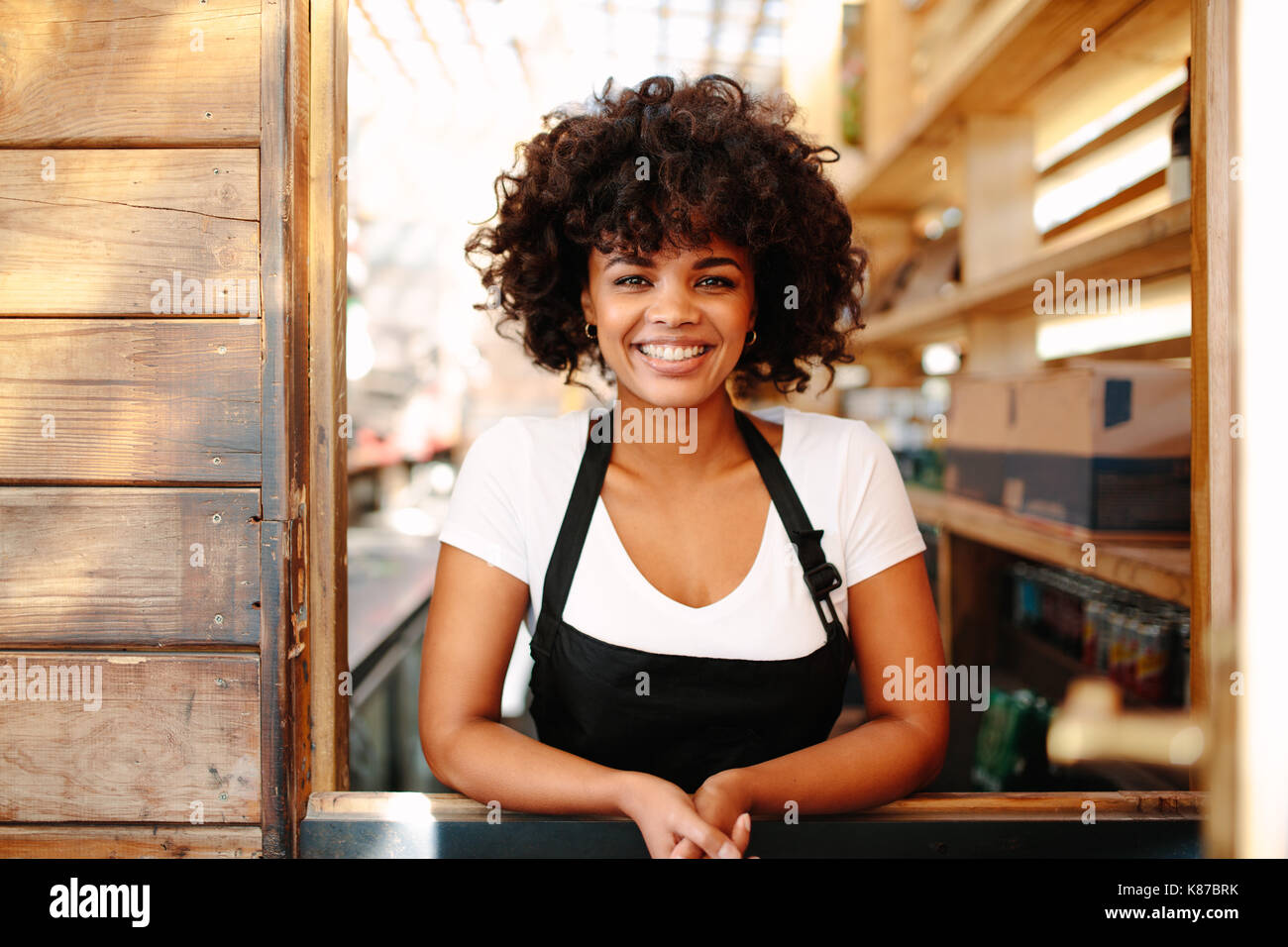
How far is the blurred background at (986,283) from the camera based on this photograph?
1.58 meters

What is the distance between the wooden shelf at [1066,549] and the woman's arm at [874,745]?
0.43 metres

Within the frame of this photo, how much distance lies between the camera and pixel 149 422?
3.59ft

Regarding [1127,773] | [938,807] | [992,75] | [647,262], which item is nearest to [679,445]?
[647,262]

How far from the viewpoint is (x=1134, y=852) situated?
44.0 inches

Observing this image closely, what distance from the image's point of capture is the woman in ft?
3.82

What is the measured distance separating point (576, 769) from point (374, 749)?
1832 millimetres

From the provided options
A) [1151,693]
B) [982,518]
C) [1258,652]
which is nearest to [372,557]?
[982,518]

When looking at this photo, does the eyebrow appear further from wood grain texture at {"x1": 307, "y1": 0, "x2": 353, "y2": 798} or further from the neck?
wood grain texture at {"x1": 307, "y1": 0, "x2": 353, "y2": 798}

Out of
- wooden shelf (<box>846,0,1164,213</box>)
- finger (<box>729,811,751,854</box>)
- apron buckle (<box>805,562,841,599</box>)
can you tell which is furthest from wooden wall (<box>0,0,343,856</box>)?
wooden shelf (<box>846,0,1164,213</box>)

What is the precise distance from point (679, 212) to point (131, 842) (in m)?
1.11

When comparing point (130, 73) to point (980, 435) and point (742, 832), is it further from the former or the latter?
point (980, 435)

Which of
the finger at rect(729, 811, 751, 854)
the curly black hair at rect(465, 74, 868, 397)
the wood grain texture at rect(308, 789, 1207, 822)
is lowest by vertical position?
the wood grain texture at rect(308, 789, 1207, 822)

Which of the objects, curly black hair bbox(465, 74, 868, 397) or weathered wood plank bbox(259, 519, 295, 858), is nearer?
weathered wood plank bbox(259, 519, 295, 858)

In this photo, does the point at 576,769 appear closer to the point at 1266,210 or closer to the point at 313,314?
the point at 313,314
